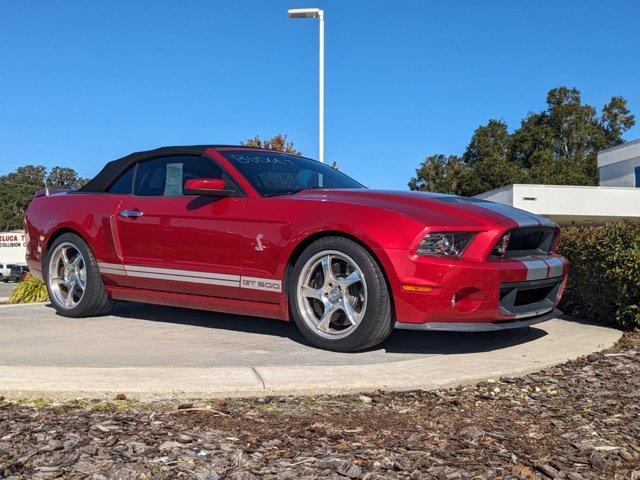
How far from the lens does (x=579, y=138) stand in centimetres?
6631

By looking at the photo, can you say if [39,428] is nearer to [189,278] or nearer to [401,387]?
[401,387]

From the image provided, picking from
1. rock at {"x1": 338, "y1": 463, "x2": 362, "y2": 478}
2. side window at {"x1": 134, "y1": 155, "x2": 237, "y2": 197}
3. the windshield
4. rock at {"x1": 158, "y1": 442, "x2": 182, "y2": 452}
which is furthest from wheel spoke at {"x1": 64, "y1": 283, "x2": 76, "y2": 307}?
rock at {"x1": 338, "y1": 463, "x2": 362, "y2": 478}

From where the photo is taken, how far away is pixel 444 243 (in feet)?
14.2

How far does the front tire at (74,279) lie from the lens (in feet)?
19.6

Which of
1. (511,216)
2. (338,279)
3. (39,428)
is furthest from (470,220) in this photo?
(39,428)

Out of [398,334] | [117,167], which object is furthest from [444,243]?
[117,167]

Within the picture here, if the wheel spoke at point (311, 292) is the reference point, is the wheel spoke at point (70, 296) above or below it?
below

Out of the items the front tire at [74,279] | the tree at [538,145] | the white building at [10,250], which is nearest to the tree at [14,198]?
the white building at [10,250]

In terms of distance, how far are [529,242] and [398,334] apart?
4.04 ft

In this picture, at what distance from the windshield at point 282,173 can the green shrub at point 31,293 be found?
14.7 feet

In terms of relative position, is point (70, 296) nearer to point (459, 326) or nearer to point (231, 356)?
point (231, 356)

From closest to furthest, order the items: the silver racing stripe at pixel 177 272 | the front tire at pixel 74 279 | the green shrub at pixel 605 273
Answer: the silver racing stripe at pixel 177 272 → the green shrub at pixel 605 273 → the front tire at pixel 74 279

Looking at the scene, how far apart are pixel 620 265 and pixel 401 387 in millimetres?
2580

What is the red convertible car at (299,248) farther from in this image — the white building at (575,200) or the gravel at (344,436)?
the white building at (575,200)
